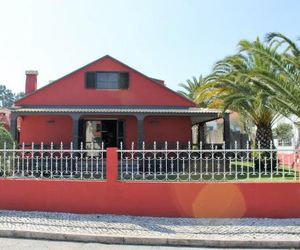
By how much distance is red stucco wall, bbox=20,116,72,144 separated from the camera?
20359 mm

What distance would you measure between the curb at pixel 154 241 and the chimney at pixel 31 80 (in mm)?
19872

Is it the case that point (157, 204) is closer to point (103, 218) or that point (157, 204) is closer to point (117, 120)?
point (103, 218)

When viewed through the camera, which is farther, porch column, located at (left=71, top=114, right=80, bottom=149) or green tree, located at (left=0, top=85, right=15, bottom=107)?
green tree, located at (left=0, top=85, right=15, bottom=107)

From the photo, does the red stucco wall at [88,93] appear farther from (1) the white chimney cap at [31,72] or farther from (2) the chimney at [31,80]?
(1) the white chimney cap at [31,72]

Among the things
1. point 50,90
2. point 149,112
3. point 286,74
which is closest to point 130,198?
point 286,74

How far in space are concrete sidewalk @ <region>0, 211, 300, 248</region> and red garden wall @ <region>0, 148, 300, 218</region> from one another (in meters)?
0.25

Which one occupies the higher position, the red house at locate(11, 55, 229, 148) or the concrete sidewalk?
the red house at locate(11, 55, 229, 148)

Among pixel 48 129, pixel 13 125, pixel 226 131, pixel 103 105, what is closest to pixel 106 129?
pixel 103 105

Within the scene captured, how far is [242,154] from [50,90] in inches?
539

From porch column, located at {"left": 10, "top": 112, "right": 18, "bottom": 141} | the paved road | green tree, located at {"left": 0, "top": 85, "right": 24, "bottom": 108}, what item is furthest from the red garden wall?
green tree, located at {"left": 0, "top": 85, "right": 24, "bottom": 108}

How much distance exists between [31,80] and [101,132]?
8603 mm

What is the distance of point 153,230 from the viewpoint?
7.56 m

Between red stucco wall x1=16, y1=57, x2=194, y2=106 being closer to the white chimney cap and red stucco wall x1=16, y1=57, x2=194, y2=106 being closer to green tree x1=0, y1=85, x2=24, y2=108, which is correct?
the white chimney cap

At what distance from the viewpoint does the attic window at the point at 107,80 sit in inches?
816
